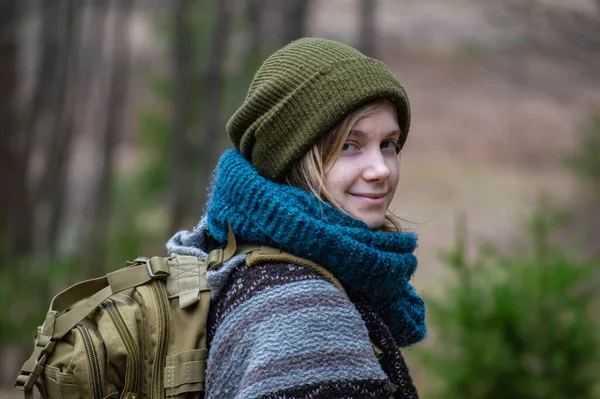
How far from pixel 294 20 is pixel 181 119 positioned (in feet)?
19.8

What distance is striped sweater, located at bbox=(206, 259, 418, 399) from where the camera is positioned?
2.01 meters

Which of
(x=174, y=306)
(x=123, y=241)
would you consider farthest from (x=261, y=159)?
(x=123, y=241)

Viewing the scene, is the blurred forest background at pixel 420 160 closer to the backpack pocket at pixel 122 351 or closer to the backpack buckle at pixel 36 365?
the backpack pocket at pixel 122 351

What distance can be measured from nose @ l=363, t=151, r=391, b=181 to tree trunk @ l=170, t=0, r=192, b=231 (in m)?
13.0

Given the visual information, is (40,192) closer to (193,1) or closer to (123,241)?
(123,241)

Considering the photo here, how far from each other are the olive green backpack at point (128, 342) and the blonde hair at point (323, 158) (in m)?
0.22

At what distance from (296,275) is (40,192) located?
36.1ft

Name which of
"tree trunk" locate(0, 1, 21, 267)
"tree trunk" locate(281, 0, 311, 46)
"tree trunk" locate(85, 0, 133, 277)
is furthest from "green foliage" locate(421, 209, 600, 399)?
"tree trunk" locate(85, 0, 133, 277)

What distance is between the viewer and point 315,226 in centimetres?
214

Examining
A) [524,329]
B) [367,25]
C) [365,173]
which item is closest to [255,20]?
[367,25]

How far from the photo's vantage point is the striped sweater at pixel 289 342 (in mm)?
2012

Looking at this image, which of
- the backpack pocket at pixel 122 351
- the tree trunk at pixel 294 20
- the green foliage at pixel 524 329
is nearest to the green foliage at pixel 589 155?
the tree trunk at pixel 294 20

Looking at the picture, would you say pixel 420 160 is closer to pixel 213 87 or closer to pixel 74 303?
pixel 213 87

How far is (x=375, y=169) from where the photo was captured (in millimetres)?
2297
